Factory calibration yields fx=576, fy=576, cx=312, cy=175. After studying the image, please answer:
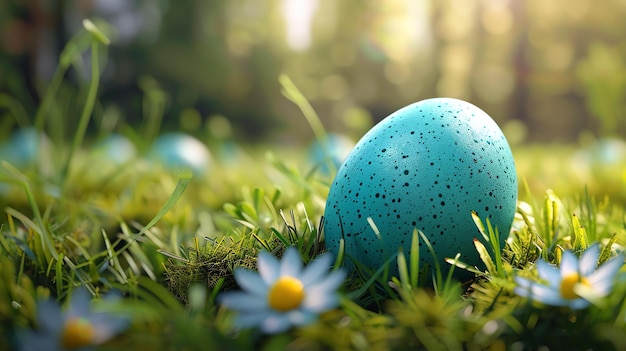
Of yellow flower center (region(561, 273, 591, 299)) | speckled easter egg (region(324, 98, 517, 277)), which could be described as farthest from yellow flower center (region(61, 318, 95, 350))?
yellow flower center (region(561, 273, 591, 299))

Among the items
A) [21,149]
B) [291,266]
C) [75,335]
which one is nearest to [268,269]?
[291,266]

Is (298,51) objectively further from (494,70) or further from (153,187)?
(153,187)

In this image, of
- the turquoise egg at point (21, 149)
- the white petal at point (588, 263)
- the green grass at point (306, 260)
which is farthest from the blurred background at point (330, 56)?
the white petal at point (588, 263)

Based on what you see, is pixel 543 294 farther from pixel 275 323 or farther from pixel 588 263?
pixel 275 323

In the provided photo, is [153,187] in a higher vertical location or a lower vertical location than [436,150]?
lower

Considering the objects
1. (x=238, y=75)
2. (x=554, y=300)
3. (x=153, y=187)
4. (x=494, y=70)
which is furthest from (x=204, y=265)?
(x=494, y=70)

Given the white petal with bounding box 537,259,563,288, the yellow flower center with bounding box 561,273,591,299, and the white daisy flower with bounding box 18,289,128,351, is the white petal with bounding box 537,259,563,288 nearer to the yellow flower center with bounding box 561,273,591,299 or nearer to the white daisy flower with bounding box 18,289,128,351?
the yellow flower center with bounding box 561,273,591,299
